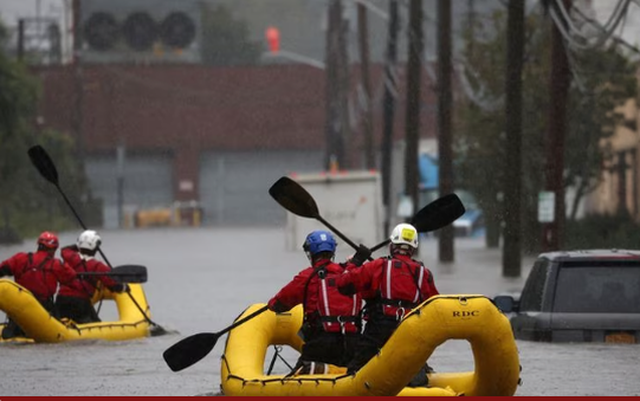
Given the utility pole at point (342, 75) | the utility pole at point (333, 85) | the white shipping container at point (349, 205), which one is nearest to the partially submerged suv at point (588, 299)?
the white shipping container at point (349, 205)

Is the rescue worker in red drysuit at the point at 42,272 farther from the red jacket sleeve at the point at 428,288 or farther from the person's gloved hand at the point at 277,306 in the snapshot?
the red jacket sleeve at the point at 428,288

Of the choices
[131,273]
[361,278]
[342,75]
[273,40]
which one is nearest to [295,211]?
[361,278]

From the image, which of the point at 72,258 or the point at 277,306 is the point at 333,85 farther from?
the point at 277,306

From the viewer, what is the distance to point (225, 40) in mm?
118062

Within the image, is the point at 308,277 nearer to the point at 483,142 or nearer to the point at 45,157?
the point at 45,157

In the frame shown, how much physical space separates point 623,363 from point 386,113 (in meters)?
38.6

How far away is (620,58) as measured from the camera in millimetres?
51312

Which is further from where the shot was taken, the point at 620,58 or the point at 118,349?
the point at 620,58

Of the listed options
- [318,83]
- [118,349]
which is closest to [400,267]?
[118,349]

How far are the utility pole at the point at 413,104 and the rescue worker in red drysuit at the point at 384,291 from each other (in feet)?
113

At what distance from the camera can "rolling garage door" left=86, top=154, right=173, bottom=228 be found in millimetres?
100750

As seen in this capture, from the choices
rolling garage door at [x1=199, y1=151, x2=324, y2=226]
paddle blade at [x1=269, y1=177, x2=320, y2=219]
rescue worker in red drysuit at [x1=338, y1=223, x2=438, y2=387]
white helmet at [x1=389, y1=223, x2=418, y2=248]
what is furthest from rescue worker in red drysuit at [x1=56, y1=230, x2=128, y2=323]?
rolling garage door at [x1=199, y1=151, x2=324, y2=226]

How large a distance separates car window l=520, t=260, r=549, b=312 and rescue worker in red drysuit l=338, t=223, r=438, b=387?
18.4 feet

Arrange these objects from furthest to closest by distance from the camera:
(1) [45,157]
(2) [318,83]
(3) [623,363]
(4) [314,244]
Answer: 1. (2) [318,83]
2. (1) [45,157]
3. (3) [623,363]
4. (4) [314,244]
